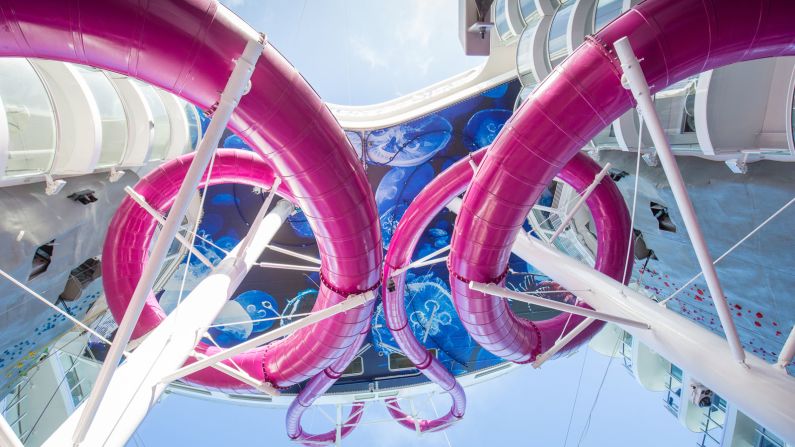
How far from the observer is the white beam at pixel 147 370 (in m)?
2.80

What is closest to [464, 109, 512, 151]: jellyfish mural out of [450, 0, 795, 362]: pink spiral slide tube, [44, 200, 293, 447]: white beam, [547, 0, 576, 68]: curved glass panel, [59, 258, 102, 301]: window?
[547, 0, 576, 68]: curved glass panel

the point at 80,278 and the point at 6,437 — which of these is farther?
the point at 80,278

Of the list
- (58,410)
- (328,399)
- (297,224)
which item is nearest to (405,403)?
(328,399)

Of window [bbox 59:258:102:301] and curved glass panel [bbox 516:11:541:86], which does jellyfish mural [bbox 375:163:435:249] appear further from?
→ window [bbox 59:258:102:301]

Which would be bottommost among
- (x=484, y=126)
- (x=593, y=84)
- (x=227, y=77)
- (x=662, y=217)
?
(x=227, y=77)

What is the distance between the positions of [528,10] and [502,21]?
116cm

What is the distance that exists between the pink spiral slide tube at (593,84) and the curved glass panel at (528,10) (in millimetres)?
8057

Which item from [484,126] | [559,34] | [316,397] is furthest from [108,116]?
[484,126]

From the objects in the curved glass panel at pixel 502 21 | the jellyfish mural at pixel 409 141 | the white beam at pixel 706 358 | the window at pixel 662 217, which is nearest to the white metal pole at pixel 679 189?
the white beam at pixel 706 358

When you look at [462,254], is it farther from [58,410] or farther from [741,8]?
[58,410]

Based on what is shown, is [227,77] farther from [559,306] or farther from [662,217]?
[662,217]

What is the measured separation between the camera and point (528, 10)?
11000 millimetres

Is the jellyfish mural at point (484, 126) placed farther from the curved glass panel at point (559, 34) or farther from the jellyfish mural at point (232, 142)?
the jellyfish mural at point (232, 142)

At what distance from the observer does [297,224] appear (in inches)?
574
